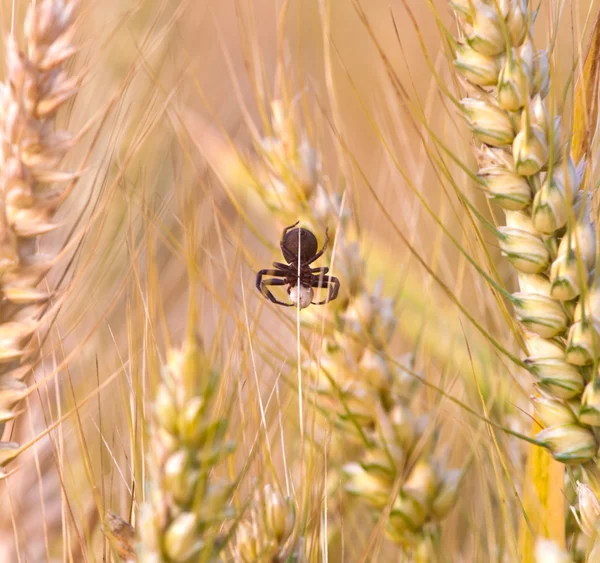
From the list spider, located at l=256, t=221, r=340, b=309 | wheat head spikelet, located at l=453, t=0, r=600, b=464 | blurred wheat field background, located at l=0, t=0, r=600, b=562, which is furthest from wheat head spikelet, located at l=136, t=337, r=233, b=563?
wheat head spikelet, located at l=453, t=0, r=600, b=464

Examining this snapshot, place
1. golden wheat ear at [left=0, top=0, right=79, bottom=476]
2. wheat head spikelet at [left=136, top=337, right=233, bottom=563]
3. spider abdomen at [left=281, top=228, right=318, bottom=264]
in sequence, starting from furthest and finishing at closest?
1. spider abdomen at [left=281, top=228, right=318, bottom=264]
2. golden wheat ear at [left=0, top=0, right=79, bottom=476]
3. wheat head spikelet at [left=136, top=337, right=233, bottom=563]

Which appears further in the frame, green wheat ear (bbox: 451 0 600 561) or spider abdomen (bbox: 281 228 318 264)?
spider abdomen (bbox: 281 228 318 264)

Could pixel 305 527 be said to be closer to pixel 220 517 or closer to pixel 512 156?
pixel 220 517

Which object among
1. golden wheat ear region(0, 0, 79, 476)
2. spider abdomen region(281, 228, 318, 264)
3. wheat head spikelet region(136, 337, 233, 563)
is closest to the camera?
wheat head spikelet region(136, 337, 233, 563)

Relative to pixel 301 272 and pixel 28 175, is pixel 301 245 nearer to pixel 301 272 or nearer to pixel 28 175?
pixel 301 272

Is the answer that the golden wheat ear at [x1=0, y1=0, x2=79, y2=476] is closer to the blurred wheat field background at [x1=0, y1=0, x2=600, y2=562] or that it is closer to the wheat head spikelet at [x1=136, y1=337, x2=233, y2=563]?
the blurred wheat field background at [x1=0, y1=0, x2=600, y2=562]

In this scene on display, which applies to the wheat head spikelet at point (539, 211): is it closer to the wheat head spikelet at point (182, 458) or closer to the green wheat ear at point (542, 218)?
the green wheat ear at point (542, 218)

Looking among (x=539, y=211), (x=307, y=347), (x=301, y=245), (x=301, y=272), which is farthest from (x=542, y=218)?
(x=301, y=272)
